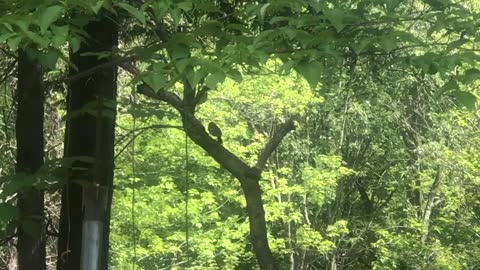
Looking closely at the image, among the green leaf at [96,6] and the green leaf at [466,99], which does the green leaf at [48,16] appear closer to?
the green leaf at [96,6]

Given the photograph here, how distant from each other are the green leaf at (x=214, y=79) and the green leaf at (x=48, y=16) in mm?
317

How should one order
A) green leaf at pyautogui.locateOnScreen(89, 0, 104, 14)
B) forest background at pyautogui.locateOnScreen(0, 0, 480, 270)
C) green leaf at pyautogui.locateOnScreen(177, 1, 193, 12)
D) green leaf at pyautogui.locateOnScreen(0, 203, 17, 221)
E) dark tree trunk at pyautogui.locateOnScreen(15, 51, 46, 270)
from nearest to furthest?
green leaf at pyautogui.locateOnScreen(89, 0, 104, 14), green leaf at pyautogui.locateOnScreen(177, 1, 193, 12), green leaf at pyautogui.locateOnScreen(0, 203, 17, 221), dark tree trunk at pyautogui.locateOnScreen(15, 51, 46, 270), forest background at pyautogui.locateOnScreen(0, 0, 480, 270)

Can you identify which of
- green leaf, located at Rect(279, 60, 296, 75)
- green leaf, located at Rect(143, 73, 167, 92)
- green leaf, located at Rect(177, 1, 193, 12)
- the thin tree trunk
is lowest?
green leaf, located at Rect(143, 73, 167, 92)

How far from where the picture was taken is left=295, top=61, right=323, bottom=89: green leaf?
1273 mm

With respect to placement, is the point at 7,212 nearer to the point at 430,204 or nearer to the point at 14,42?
the point at 14,42

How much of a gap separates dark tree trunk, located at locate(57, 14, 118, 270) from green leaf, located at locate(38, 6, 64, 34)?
0.76 m

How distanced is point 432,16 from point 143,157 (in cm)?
851

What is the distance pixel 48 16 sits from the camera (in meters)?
1.18

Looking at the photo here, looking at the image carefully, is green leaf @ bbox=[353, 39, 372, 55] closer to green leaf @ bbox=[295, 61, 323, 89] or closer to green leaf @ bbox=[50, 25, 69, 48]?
green leaf @ bbox=[295, 61, 323, 89]

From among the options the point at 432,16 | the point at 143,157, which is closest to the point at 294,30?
the point at 432,16

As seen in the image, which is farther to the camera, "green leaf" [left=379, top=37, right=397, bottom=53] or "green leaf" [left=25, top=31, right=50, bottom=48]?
"green leaf" [left=379, top=37, right=397, bottom=53]

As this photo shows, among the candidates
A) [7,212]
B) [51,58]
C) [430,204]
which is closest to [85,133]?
[7,212]

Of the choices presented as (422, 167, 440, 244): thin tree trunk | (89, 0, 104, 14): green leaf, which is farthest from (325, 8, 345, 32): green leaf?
(422, 167, 440, 244): thin tree trunk

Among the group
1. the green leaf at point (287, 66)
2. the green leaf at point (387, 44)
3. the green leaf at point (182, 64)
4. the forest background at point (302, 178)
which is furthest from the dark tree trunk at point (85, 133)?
the green leaf at point (387, 44)
